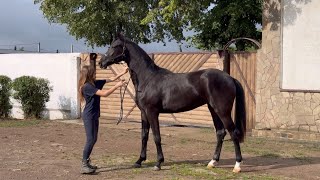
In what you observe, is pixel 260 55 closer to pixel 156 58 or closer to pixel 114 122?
pixel 156 58

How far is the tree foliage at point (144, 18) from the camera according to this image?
19219 millimetres

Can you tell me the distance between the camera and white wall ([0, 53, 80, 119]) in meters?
18.5

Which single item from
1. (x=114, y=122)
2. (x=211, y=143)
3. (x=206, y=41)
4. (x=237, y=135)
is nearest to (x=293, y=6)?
A: (x=211, y=143)

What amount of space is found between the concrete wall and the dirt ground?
0.75 metres

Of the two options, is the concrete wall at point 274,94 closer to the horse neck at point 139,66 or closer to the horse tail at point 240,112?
the horse tail at point 240,112

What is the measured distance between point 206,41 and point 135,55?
13.4 meters

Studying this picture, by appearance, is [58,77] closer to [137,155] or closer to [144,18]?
[144,18]

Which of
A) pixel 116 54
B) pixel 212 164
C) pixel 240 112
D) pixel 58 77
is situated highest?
pixel 116 54

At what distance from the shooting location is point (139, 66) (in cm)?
893

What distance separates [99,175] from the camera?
26.9 feet

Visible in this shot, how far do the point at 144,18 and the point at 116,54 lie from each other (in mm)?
8989

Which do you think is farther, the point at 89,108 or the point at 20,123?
the point at 20,123

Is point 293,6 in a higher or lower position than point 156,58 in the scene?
higher

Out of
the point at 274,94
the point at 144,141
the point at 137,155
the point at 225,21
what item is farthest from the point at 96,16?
the point at 144,141
